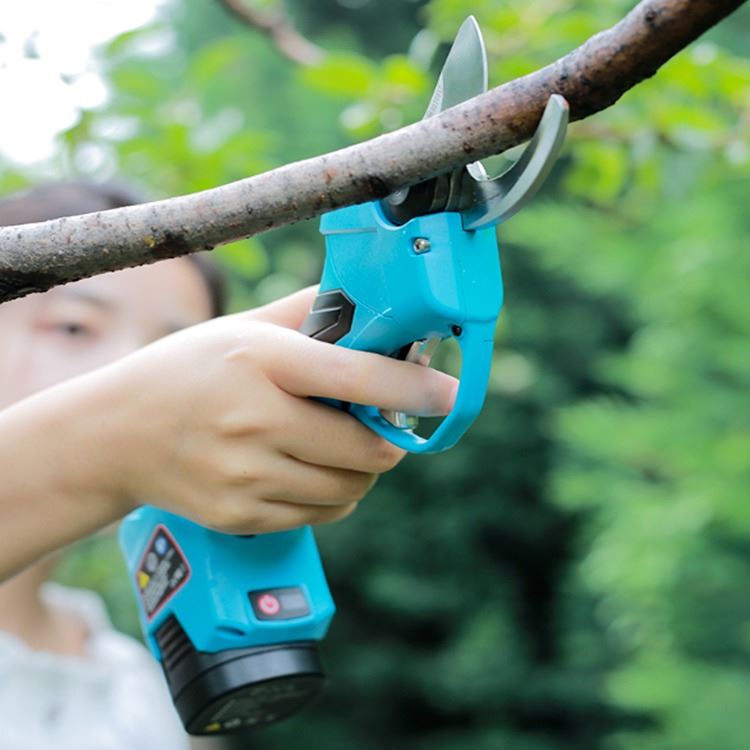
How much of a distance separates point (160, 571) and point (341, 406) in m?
0.24

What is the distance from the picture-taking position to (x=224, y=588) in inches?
26.6

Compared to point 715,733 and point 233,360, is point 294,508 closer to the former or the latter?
point 233,360

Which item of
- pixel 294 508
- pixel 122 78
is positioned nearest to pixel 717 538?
pixel 122 78

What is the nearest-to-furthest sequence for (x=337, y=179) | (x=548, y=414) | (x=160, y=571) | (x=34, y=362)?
(x=337, y=179) → (x=160, y=571) → (x=34, y=362) → (x=548, y=414)

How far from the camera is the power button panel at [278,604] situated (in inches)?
26.9

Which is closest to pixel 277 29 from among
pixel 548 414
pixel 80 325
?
pixel 80 325

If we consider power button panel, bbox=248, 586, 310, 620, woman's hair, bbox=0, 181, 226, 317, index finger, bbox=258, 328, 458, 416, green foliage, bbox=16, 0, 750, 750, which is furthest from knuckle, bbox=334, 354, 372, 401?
woman's hair, bbox=0, 181, 226, 317

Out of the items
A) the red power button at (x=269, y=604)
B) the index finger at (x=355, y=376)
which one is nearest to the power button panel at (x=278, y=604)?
the red power button at (x=269, y=604)

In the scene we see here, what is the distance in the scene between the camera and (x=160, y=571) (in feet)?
2.36

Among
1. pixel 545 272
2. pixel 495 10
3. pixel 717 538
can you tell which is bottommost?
pixel 717 538

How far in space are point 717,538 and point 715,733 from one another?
0.45 m

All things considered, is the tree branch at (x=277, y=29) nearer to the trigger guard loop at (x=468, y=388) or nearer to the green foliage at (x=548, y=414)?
the green foliage at (x=548, y=414)

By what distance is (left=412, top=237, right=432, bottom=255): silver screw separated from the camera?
1.60 feet

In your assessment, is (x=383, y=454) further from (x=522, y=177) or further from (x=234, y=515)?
(x=522, y=177)
